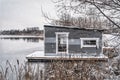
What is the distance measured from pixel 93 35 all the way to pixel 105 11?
12285mm

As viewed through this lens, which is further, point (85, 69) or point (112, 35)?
point (112, 35)

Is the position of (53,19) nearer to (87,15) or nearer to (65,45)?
(87,15)

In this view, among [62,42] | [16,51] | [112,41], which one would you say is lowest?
[16,51]

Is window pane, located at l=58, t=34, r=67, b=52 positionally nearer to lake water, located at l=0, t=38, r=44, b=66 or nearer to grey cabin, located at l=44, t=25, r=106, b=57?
grey cabin, located at l=44, t=25, r=106, b=57

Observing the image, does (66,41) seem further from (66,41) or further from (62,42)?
(62,42)

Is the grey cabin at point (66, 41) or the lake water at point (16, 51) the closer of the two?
the lake water at point (16, 51)

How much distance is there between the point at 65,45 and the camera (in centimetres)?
1714

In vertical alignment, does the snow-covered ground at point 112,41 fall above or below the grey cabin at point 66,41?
above

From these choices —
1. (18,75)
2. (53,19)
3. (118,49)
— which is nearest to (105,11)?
(118,49)

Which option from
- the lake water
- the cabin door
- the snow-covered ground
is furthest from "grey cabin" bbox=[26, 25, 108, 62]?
the snow-covered ground

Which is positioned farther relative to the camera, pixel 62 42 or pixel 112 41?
pixel 62 42

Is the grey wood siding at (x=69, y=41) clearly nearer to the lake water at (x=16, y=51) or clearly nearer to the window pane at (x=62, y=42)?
the window pane at (x=62, y=42)

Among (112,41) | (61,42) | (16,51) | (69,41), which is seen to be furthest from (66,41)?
(16,51)

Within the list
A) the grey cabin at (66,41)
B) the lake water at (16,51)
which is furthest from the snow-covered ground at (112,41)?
the grey cabin at (66,41)
